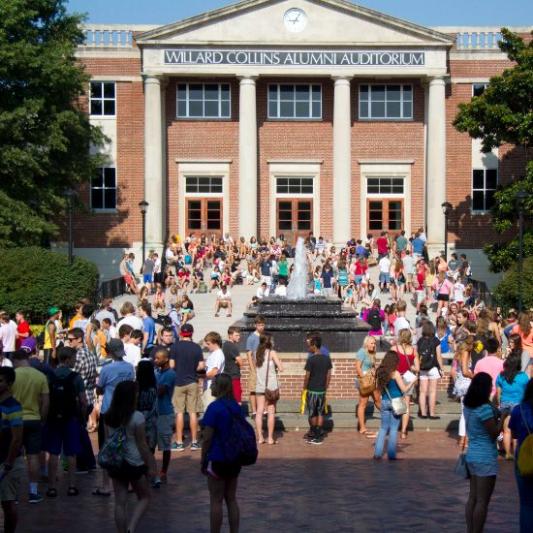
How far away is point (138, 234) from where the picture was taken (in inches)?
1879

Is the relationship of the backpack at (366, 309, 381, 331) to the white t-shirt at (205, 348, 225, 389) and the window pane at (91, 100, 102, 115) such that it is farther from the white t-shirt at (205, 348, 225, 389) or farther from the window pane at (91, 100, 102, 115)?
the window pane at (91, 100, 102, 115)

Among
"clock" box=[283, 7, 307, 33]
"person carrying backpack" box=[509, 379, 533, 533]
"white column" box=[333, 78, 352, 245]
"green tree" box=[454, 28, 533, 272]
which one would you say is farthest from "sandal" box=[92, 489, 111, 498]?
"clock" box=[283, 7, 307, 33]

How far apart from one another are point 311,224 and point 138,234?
24.2ft

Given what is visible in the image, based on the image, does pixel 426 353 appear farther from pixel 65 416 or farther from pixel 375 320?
pixel 65 416

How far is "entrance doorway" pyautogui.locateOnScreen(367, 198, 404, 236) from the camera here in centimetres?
4816

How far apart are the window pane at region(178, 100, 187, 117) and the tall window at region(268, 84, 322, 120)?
3.57 metres

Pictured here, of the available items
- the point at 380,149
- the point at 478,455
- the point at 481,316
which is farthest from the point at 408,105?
the point at 478,455

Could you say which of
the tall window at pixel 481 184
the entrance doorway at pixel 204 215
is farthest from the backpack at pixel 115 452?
the tall window at pixel 481 184

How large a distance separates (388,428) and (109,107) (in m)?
34.9

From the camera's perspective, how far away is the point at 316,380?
16578mm

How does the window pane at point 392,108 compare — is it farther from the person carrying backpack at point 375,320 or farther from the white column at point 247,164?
the person carrying backpack at point 375,320

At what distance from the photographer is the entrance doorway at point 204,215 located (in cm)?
4819

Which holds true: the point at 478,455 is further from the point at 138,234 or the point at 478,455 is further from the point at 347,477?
the point at 138,234

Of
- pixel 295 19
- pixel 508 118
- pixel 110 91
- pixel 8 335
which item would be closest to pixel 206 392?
pixel 8 335
